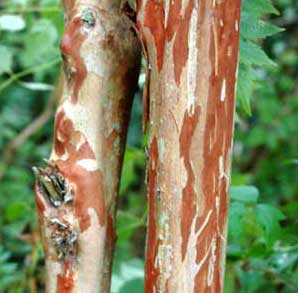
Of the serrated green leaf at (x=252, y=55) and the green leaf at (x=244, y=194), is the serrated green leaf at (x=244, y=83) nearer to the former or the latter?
the serrated green leaf at (x=252, y=55)

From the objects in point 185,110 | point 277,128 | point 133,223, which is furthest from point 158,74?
point 277,128

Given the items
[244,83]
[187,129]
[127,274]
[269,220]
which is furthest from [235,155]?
[187,129]

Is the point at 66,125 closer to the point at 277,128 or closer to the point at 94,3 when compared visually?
the point at 94,3

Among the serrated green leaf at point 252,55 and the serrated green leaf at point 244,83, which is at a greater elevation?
the serrated green leaf at point 252,55

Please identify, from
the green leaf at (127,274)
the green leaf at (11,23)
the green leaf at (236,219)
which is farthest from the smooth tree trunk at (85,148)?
the green leaf at (127,274)

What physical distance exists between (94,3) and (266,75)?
74.0 inches

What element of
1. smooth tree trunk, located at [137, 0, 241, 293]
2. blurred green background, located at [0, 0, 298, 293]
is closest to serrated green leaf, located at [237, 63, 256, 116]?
blurred green background, located at [0, 0, 298, 293]

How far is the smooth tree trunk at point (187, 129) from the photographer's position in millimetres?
744

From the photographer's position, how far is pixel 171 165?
75 cm

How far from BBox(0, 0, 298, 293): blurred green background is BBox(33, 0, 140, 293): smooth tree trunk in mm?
136

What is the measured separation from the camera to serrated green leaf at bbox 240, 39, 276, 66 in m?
0.85

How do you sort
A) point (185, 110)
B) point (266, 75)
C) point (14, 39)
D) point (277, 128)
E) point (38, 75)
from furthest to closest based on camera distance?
point (266, 75)
point (277, 128)
point (14, 39)
point (38, 75)
point (185, 110)

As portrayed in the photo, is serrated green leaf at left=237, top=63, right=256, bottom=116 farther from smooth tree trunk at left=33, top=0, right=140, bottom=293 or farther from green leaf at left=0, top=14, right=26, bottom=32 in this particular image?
green leaf at left=0, top=14, right=26, bottom=32

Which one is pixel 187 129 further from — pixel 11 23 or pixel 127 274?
pixel 127 274
